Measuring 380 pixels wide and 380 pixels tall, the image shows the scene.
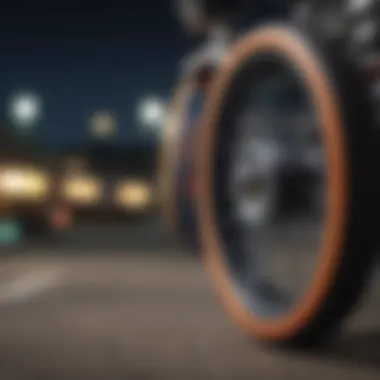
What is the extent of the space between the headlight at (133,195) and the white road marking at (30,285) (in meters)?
33.9

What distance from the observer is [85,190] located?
43.6m

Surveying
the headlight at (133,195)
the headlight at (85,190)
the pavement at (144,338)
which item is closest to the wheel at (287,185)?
the pavement at (144,338)

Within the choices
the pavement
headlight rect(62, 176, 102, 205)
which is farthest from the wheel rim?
headlight rect(62, 176, 102, 205)

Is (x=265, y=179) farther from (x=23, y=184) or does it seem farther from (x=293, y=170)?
(x=23, y=184)

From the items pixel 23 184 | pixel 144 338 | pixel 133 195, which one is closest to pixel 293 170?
pixel 144 338

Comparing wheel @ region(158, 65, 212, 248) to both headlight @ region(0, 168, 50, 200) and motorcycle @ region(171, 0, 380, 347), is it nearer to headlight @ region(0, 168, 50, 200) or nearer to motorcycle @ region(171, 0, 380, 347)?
motorcycle @ region(171, 0, 380, 347)

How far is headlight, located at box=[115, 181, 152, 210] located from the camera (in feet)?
154

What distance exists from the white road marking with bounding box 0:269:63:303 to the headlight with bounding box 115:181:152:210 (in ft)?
111

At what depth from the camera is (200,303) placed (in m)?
7.79

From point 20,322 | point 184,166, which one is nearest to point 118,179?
point 184,166

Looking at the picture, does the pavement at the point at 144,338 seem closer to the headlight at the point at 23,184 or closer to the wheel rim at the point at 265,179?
the wheel rim at the point at 265,179

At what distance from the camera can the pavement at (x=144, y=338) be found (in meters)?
4.67

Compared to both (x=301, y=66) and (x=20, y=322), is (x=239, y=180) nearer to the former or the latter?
(x=301, y=66)

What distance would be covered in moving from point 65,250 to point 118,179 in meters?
34.3
